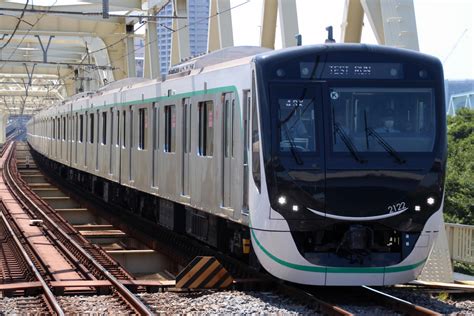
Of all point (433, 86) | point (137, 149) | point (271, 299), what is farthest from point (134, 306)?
point (137, 149)

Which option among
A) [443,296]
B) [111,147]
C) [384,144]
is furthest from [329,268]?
[111,147]

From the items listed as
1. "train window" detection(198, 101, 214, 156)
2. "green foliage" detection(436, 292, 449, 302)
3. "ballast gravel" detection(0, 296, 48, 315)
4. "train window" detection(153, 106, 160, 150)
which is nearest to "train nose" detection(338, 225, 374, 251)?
"green foliage" detection(436, 292, 449, 302)

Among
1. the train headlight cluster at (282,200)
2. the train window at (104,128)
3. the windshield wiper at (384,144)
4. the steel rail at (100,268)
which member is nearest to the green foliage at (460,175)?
the train window at (104,128)

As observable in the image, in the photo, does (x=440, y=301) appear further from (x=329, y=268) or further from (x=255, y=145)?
(x=255, y=145)

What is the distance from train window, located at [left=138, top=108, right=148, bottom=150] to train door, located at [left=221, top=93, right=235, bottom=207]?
5251 millimetres

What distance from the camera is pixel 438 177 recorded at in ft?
32.3

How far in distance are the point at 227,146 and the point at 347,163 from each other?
192cm

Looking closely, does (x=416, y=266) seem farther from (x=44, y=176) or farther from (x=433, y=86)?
(x=44, y=176)

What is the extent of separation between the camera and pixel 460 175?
28.9 m

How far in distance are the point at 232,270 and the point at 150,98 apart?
15.7 ft

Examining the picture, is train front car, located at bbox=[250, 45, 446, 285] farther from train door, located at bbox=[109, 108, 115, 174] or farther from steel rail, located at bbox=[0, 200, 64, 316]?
train door, located at bbox=[109, 108, 115, 174]

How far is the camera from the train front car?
375 inches

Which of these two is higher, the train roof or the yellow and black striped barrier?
the train roof

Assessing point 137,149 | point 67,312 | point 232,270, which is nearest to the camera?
point 67,312
